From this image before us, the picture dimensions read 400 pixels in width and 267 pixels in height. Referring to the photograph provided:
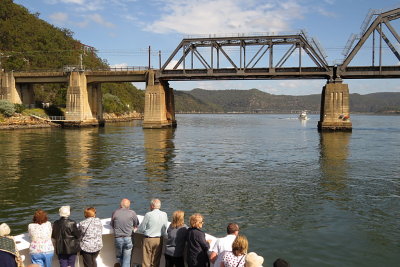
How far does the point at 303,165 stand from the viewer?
30953mm

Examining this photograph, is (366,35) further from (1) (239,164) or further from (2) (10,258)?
(2) (10,258)

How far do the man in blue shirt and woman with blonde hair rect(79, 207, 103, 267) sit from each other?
3.57 ft

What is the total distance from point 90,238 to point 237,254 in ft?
12.4

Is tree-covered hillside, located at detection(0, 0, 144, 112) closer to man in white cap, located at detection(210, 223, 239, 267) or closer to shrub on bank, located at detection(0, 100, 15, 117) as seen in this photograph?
shrub on bank, located at detection(0, 100, 15, 117)

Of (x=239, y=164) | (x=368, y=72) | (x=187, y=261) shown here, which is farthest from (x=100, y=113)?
(x=187, y=261)

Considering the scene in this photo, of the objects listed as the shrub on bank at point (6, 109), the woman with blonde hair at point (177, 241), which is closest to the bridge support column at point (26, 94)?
the shrub on bank at point (6, 109)

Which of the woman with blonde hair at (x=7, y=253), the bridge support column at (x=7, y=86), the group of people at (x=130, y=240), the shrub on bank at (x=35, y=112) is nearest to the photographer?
the woman with blonde hair at (x=7, y=253)

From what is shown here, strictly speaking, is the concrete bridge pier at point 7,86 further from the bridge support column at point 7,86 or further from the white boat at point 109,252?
the white boat at point 109,252

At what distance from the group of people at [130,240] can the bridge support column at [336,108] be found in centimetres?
7162

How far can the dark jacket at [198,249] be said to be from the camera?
329 inches

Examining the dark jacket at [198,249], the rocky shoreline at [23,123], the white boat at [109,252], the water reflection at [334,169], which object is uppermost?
the rocky shoreline at [23,123]

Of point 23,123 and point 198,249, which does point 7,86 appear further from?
point 198,249

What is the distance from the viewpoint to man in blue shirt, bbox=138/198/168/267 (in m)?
9.30

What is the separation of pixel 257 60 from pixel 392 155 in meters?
49.2
